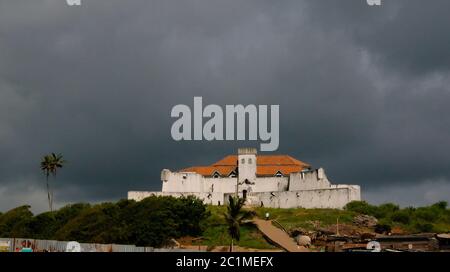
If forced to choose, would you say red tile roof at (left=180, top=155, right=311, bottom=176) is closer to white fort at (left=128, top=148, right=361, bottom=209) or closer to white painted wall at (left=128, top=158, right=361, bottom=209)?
white fort at (left=128, top=148, right=361, bottom=209)

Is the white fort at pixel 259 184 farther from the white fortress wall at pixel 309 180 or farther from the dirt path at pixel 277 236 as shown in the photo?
the dirt path at pixel 277 236

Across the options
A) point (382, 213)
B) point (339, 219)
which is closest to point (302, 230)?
point (339, 219)

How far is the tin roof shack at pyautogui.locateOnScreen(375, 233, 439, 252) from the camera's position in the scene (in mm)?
60059

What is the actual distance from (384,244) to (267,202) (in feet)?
94.5

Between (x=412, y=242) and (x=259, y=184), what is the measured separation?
36065mm

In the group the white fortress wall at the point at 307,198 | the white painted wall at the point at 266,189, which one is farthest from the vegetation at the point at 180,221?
the white painted wall at the point at 266,189

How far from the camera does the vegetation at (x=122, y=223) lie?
7094 cm

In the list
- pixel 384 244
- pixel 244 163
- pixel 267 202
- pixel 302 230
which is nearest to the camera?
pixel 384 244

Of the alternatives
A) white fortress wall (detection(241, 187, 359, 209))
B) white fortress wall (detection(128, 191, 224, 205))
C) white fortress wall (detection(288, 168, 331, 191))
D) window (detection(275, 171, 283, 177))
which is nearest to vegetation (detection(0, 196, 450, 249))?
white fortress wall (detection(241, 187, 359, 209))

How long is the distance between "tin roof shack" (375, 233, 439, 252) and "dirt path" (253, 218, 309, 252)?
7.50 metres

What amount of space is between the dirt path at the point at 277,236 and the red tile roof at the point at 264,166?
2229 centimetres
